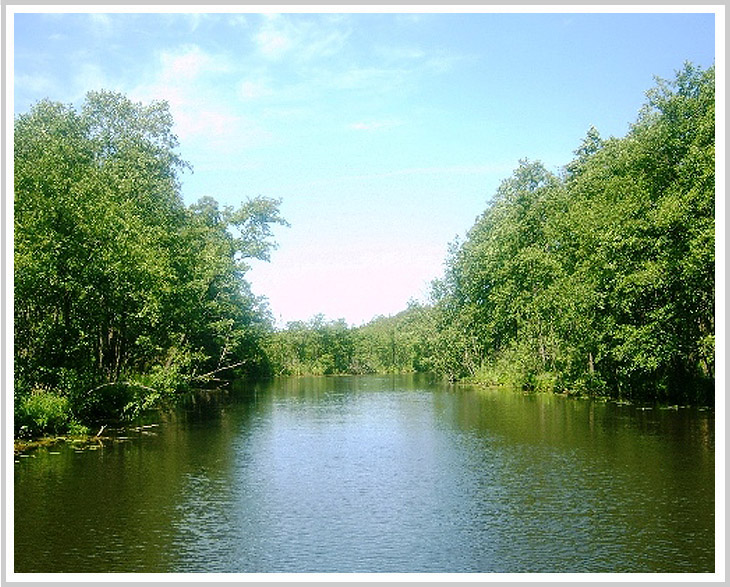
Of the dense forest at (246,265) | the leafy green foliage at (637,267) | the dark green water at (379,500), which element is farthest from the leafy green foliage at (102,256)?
the leafy green foliage at (637,267)

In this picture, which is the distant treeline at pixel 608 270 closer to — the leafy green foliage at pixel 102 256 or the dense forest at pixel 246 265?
the dense forest at pixel 246 265

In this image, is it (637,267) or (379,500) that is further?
(637,267)

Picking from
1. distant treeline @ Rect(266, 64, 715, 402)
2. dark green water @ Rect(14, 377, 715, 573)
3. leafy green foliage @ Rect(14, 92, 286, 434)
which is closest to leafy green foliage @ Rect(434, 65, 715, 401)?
distant treeline @ Rect(266, 64, 715, 402)

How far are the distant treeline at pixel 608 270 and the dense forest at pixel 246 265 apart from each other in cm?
13

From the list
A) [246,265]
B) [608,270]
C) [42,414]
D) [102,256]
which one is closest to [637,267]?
[608,270]

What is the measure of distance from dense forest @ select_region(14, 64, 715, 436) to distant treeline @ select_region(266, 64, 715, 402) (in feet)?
0.42

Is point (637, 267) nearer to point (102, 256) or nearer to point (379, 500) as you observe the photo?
point (379, 500)

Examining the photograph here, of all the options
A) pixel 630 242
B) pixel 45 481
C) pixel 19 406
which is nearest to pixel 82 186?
pixel 19 406

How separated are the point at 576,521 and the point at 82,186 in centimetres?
2297

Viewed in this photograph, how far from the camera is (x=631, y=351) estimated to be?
36156 millimetres

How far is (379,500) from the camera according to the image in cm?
1744

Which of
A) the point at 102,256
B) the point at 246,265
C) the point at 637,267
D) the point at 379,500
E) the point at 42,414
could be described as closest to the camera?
the point at 379,500

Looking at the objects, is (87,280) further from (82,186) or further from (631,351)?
(631,351)

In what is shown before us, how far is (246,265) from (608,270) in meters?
30.4
